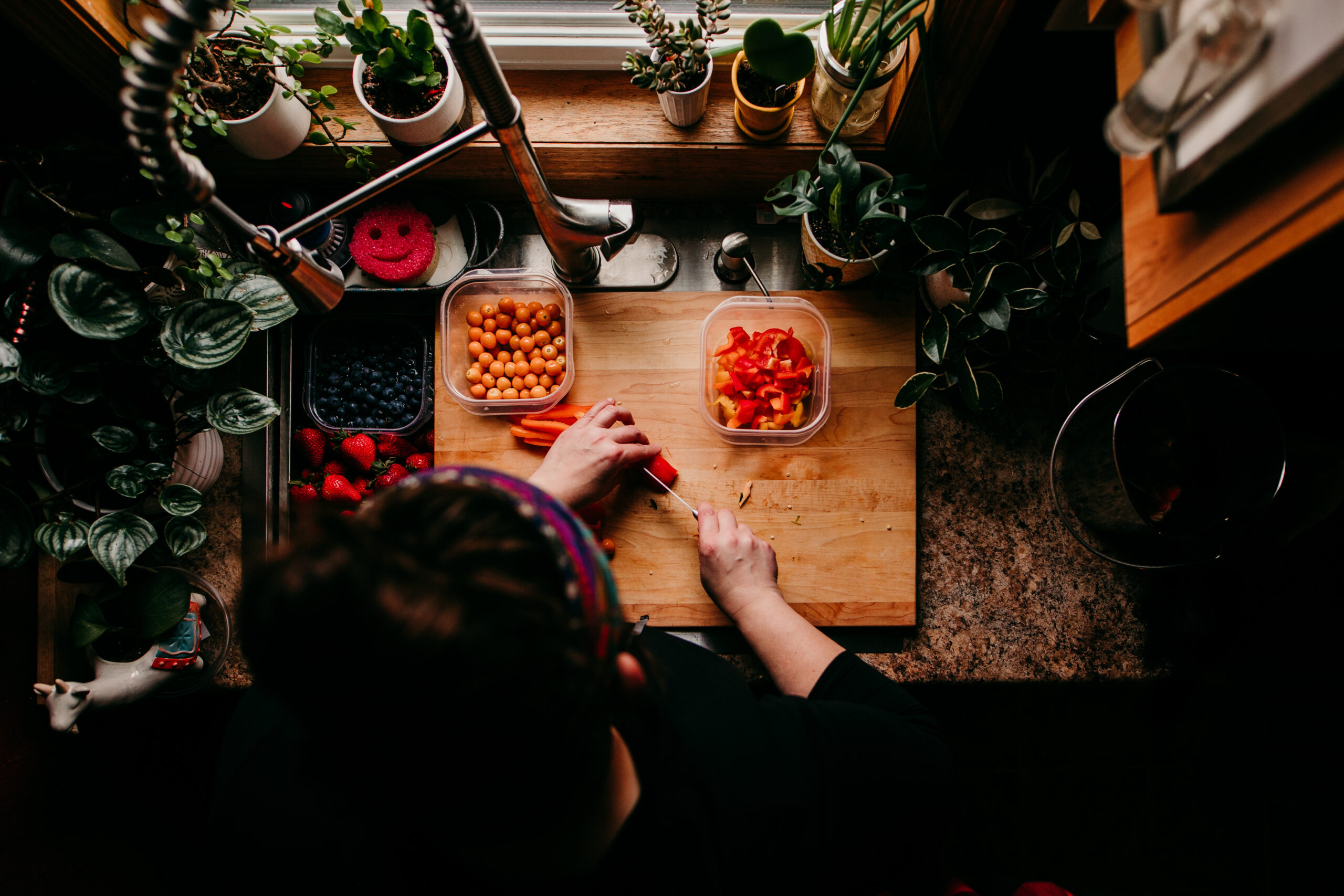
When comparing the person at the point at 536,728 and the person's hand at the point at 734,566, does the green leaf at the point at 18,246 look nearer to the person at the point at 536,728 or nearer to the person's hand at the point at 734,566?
the person at the point at 536,728

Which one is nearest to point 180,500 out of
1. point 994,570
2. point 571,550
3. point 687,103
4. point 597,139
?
point 571,550

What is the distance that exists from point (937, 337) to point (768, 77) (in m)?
0.52

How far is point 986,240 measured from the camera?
98 cm

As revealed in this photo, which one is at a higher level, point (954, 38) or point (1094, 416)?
point (954, 38)

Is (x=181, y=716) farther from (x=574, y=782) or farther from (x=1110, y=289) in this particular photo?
(x=1110, y=289)

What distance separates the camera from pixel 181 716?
1.76m

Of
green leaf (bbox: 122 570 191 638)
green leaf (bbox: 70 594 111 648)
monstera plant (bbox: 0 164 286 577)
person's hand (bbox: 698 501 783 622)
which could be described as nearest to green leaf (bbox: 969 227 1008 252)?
person's hand (bbox: 698 501 783 622)

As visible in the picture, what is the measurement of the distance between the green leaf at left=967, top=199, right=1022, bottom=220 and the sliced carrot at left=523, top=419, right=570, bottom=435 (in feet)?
2.83

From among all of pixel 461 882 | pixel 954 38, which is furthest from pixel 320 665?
pixel 954 38

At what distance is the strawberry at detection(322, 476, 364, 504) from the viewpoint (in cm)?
129

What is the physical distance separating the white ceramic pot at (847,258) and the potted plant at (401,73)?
2.31 ft

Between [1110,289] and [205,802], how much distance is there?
2.62 metres

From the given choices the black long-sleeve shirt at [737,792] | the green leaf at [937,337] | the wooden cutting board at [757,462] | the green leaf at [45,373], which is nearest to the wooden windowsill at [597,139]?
the wooden cutting board at [757,462]

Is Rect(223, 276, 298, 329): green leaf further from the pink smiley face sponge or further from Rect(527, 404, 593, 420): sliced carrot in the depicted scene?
Rect(527, 404, 593, 420): sliced carrot
